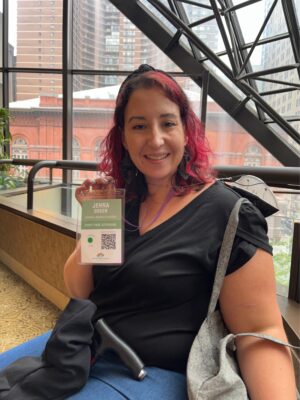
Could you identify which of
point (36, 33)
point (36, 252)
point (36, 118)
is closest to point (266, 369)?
point (36, 252)

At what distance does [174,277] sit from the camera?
2.69 ft

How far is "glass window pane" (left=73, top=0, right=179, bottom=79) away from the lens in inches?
251

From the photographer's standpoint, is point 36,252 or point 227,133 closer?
point 36,252

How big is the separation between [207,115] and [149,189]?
17.5ft

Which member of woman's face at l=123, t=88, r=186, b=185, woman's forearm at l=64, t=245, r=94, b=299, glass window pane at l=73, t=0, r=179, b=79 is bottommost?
woman's forearm at l=64, t=245, r=94, b=299

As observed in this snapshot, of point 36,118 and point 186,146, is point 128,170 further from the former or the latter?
point 36,118

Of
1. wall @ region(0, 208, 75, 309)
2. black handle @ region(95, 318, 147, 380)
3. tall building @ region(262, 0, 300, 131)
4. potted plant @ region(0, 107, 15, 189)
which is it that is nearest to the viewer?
black handle @ region(95, 318, 147, 380)

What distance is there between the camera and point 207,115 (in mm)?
6082

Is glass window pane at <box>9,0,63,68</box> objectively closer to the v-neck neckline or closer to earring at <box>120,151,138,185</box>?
Answer: earring at <box>120,151,138,185</box>

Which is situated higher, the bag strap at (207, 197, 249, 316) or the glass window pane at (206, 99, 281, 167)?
the glass window pane at (206, 99, 281, 167)

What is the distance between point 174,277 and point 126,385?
27cm

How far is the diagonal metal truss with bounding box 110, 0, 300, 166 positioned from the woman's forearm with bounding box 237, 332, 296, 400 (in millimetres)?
3765

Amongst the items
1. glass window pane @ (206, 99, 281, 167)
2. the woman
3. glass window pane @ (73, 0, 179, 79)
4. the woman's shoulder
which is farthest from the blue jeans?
glass window pane @ (73, 0, 179, 79)

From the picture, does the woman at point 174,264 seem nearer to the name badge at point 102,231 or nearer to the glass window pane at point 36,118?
the name badge at point 102,231
